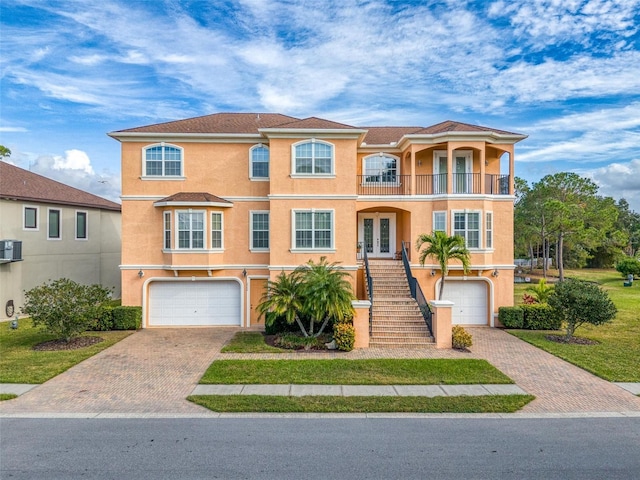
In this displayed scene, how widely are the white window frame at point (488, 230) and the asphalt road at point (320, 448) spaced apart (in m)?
9.92

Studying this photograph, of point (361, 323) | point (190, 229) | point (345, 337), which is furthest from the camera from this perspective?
point (190, 229)

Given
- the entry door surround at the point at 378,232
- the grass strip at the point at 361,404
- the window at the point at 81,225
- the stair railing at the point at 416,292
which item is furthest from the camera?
the window at the point at 81,225

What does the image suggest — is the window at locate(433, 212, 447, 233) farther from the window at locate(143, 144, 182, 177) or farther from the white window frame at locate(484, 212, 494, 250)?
the window at locate(143, 144, 182, 177)

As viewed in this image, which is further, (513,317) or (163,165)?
(163,165)

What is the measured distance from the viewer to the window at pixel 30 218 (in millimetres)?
19531

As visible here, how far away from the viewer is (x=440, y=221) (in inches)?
689

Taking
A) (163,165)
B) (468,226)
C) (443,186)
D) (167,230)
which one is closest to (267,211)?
(167,230)

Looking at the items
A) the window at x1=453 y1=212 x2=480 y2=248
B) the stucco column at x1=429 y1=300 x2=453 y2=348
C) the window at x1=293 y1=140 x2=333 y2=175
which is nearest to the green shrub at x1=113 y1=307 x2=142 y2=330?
the window at x1=293 y1=140 x2=333 y2=175

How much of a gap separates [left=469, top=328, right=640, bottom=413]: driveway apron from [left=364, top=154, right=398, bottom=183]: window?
349 inches

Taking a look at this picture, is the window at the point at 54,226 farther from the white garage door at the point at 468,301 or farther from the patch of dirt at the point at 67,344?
the white garage door at the point at 468,301

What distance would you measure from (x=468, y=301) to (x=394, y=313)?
479 centimetres

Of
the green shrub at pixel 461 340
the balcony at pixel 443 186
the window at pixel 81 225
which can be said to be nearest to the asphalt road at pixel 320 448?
the green shrub at pixel 461 340

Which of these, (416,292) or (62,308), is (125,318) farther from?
(416,292)

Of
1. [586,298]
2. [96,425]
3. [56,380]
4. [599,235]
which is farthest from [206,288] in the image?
[599,235]
